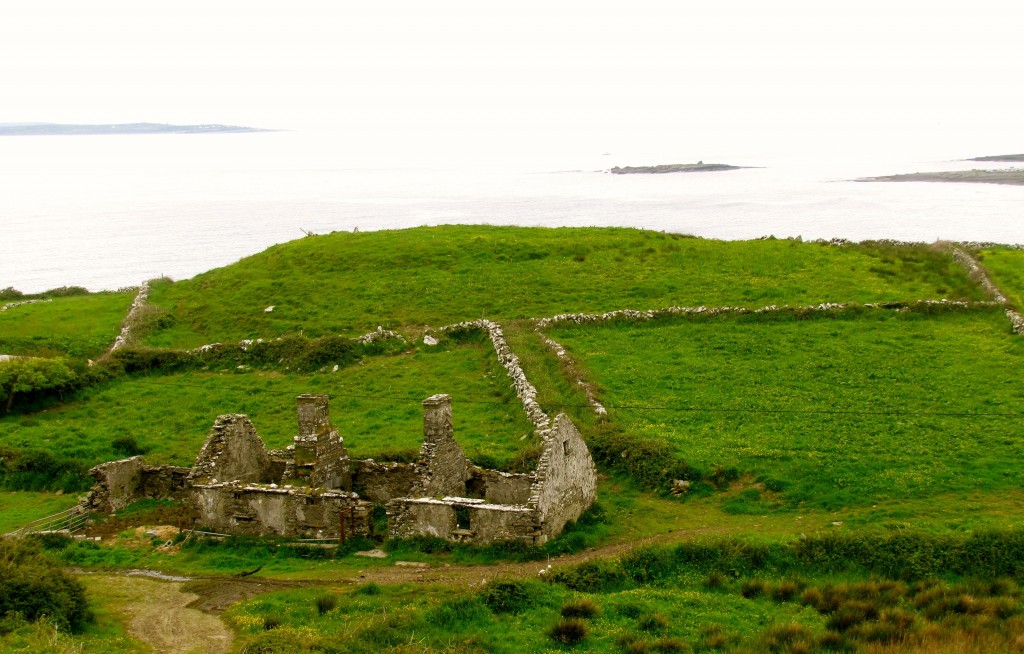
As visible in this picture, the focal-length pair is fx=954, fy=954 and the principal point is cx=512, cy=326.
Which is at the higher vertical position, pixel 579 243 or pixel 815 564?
pixel 579 243

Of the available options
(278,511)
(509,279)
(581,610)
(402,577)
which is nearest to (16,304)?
(509,279)

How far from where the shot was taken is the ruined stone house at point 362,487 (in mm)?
21000

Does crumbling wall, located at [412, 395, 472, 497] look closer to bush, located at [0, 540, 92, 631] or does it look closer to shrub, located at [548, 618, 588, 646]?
shrub, located at [548, 618, 588, 646]

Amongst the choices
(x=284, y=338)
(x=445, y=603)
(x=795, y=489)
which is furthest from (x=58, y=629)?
(x=284, y=338)

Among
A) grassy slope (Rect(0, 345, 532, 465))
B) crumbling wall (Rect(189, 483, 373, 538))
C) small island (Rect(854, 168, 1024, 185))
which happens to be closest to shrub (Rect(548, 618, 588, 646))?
crumbling wall (Rect(189, 483, 373, 538))

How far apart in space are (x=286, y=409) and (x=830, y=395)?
1821cm

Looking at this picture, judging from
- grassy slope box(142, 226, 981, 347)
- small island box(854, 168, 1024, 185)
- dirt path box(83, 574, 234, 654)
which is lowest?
dirt path box(83, 574, 234, 654)

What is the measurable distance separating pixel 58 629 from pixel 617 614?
31.6 feet

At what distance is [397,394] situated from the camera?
34.0 m

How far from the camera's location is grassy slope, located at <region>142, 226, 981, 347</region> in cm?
4278

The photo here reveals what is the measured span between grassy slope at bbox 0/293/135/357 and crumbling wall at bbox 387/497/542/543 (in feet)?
84.4

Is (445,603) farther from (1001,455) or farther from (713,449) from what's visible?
(1001,455)

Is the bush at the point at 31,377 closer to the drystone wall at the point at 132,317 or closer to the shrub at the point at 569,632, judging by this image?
the drystone wall at the point at 132,317

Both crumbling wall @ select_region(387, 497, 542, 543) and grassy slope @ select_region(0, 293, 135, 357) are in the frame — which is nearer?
crumbling wall @ select_region(387, 497, 542, 543)
